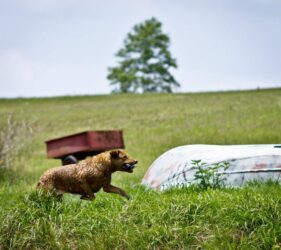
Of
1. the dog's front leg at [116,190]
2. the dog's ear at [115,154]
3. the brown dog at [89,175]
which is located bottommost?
the dog's front leg at [116,190]

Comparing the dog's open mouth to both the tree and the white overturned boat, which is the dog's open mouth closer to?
the white overturned boat

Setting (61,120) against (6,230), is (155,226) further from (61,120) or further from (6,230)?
(61,120)

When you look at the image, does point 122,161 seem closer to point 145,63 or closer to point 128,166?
point 128,166

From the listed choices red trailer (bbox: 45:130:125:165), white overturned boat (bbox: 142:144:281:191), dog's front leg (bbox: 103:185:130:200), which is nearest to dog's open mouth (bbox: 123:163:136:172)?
dog's front leg (bbox: 103:185:130:200)

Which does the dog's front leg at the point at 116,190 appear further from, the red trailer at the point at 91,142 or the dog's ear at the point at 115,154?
the red trailer at the point at 91,142

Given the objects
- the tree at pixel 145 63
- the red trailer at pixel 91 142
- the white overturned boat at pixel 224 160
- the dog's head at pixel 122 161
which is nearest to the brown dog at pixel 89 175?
the dog's head at pixel 122 161

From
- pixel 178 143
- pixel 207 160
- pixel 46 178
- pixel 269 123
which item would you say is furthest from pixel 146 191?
pixel 269 123

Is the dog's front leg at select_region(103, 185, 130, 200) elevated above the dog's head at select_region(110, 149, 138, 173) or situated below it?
below

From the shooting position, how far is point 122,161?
859cm

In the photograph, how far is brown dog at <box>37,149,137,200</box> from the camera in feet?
28.3

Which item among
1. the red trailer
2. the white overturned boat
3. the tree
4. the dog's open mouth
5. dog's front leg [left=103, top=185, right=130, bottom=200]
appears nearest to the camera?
the dog's open mouth

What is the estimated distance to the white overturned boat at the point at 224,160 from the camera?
990 cm

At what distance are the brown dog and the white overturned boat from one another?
1.43 meters

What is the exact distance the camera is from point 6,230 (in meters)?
8.30
